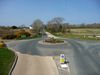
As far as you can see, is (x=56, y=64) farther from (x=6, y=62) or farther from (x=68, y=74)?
(x=6, y=62)

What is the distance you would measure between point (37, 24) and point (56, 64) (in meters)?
33.7

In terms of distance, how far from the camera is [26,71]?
8.93m

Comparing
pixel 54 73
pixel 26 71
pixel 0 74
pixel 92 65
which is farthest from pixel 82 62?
pixel 0 74

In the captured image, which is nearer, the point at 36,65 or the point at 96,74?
the point at 96,74

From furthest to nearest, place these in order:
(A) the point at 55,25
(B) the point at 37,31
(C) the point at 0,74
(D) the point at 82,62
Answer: (A) the point at 55,25 < (B) the point at 37,31 < (D) the point at 82,62 < (C) the point at 0,74

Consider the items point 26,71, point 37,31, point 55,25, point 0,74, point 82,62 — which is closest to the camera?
point 0,74

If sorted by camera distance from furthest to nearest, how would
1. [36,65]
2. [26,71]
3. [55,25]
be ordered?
[55,25] < [36,65] < [26,71]

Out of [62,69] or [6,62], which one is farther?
[6,62]

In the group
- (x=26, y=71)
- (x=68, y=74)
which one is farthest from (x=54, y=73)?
(x=26, y=71)

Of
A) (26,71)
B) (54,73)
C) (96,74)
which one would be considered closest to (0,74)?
(26,71)

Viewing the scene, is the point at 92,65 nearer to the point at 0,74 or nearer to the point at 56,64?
the point at 56,64

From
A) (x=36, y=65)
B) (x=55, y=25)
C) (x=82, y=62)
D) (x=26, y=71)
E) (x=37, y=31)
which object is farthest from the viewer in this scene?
(x=55, y=25)

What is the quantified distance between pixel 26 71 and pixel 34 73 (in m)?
0.50

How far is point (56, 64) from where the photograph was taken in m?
10.4
